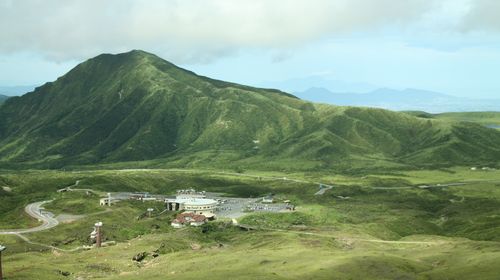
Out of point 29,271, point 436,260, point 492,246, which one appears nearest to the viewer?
point 29,271

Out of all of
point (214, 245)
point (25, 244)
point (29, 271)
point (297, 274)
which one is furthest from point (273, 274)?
point (25, 244)

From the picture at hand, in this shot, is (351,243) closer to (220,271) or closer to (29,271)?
(220,271)

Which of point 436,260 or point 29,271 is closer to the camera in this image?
point 29,271

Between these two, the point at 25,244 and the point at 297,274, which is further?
the point at 25,244

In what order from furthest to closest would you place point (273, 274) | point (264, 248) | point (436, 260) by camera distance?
1. point (264, 248)
2. point (436, 260)
3. point (273, 274)

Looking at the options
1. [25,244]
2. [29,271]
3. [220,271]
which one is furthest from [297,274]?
[25,244]

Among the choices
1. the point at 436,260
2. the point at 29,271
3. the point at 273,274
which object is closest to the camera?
the point at 273,274

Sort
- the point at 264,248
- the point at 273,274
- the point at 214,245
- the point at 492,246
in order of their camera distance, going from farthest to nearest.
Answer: the point at 214,245 < the point at 264,248 < the point at 492,246 < the point at 273,274

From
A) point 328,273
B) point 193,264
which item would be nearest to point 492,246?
point 328,273

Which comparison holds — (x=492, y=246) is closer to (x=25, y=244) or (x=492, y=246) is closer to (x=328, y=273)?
(x=328, y=273)
